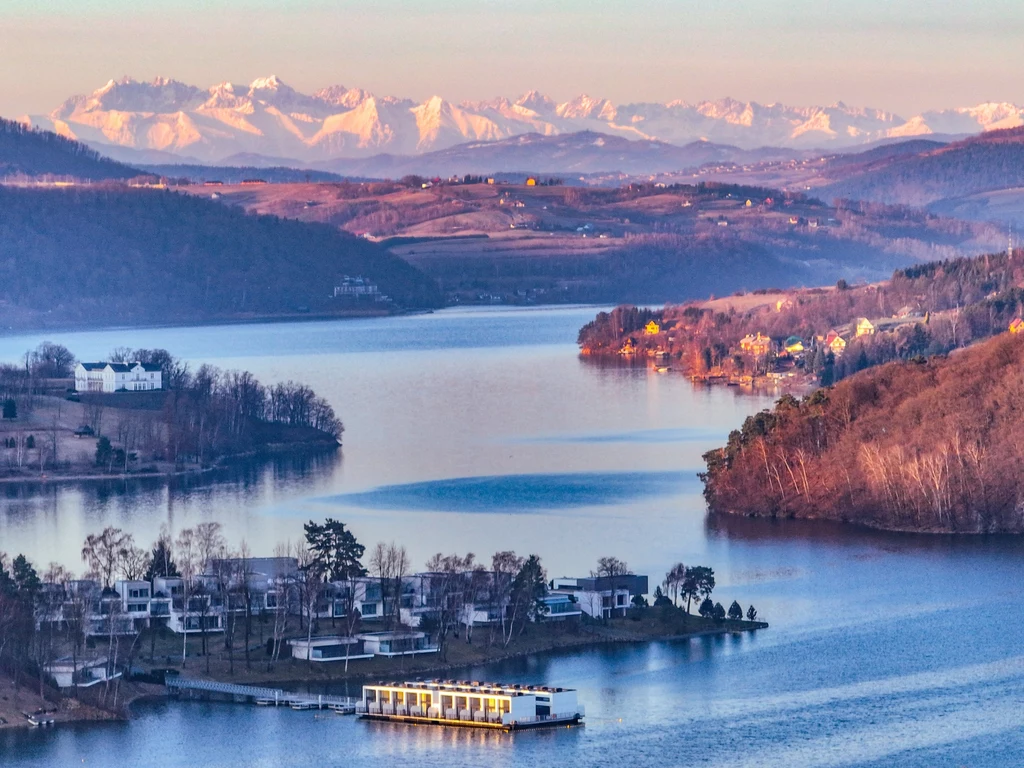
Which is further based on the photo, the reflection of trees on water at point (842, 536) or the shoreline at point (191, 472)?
the shoreline at point (191, 472)

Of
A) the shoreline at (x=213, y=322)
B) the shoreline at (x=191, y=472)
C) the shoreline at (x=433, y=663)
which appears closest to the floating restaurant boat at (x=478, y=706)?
the shoreline at (x=433, y=663)

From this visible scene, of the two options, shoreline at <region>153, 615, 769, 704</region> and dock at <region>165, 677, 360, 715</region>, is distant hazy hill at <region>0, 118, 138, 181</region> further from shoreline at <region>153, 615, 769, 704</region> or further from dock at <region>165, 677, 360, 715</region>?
dock at <region>165, 677, 360, 715</region>

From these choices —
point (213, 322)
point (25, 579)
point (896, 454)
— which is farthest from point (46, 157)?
point (25, 579)

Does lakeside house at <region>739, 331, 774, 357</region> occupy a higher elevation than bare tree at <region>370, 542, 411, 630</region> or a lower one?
higher

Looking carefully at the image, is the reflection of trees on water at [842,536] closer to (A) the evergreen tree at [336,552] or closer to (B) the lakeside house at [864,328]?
(A) the evergreen tree at [336,552]

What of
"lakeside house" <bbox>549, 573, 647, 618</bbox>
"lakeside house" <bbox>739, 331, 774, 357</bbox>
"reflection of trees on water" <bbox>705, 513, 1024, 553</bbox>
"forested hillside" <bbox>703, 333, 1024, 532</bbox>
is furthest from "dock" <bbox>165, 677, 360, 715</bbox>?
"lakeside house" <bbox>739, 331, 774, 357</bbox>

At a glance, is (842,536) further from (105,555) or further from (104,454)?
(104,454)

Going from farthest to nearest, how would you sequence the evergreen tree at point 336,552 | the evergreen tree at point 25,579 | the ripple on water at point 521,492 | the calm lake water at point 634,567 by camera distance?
1. the ripple on water at point 521,492
2. the evergreen tree at point 336,552
3. the evergreen tree at point 25,579
4. the calm lake water at point 634,567

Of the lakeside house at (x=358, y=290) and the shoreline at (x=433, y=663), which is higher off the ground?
the lakeside house at (x=358, y=290)
